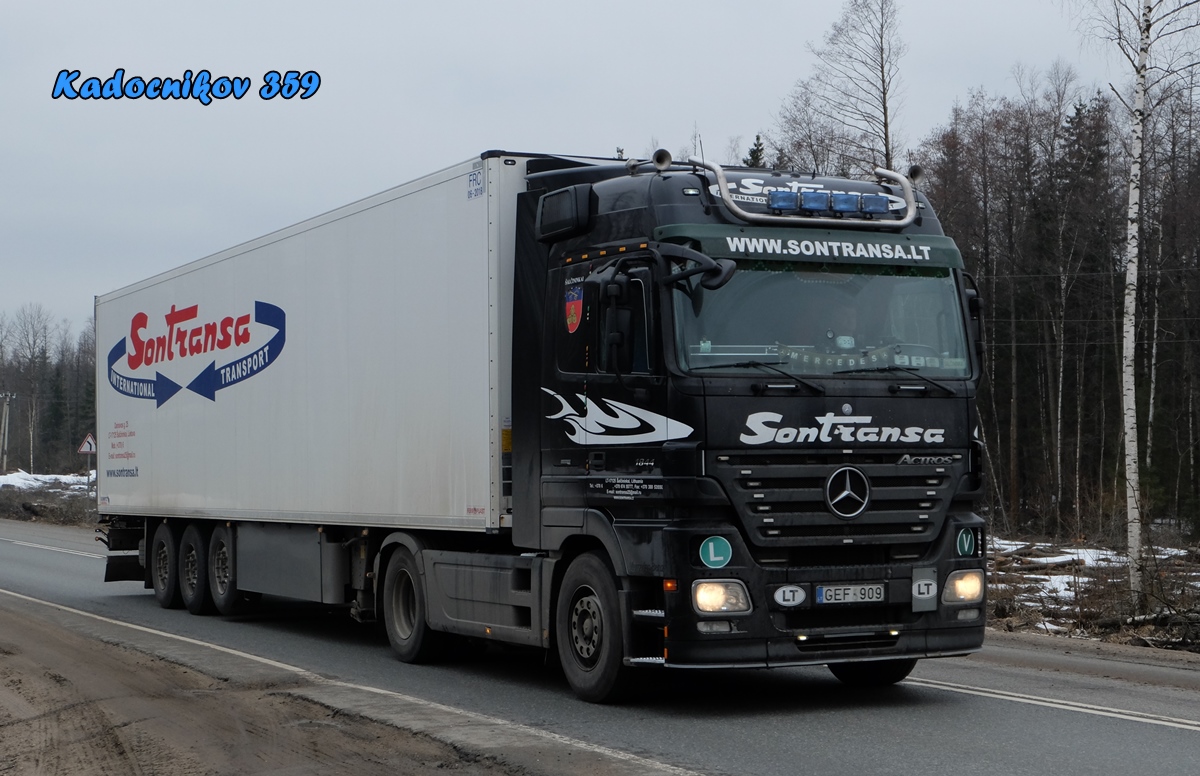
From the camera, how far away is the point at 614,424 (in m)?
8.95

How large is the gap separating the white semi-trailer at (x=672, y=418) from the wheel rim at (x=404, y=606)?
3 centimetres

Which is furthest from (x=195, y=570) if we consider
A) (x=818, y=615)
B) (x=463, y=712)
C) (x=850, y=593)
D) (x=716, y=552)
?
(x=850, y=593)

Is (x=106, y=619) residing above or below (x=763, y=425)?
below

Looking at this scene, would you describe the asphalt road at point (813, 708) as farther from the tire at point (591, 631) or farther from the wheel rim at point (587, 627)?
the wheel rim at point (587, 627)

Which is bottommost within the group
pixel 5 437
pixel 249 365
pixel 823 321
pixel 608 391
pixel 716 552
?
pixel 716 552

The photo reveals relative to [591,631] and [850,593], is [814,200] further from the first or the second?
[591,631]

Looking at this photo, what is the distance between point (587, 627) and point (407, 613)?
308cm

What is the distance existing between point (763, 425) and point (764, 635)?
1.29m

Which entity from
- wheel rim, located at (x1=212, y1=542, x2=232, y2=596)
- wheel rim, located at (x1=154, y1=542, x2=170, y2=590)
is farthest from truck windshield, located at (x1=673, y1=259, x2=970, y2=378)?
wheel rim, located at (x1=154, y1=542, x2=170, y2=590)

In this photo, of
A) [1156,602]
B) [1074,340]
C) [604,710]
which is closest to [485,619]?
[604,710]

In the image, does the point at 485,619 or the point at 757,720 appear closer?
the point at 757,720

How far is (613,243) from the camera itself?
30.0 ft

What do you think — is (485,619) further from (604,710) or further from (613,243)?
(613,243)

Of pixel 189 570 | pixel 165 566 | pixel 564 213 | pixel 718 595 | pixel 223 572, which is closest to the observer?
pixel 718 595
